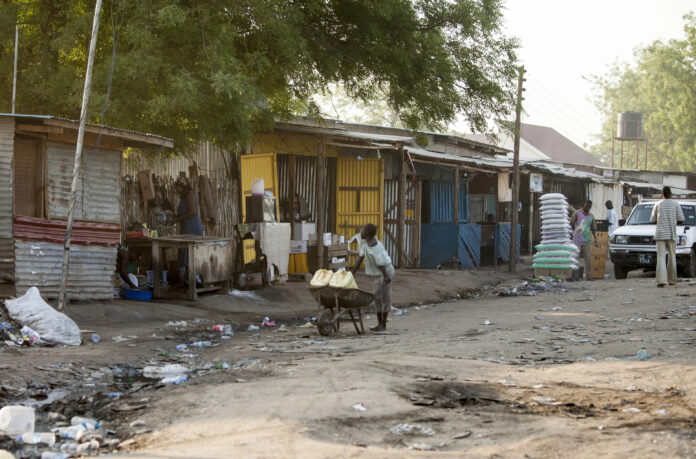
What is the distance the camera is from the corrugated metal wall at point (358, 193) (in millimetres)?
19203

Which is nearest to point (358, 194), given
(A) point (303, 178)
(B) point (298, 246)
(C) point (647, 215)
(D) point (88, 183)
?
Result: (A) point (303, 178)

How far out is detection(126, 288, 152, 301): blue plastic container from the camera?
13.0 metres

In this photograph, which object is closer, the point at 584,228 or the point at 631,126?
the point at 584,228

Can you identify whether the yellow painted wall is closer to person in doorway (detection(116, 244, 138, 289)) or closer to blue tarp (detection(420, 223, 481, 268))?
blue tarp (detection(420, 223, 481, 268))

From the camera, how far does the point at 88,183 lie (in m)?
12.1

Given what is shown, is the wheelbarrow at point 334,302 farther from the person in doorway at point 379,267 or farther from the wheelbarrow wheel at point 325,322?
the person in doorway at point 379,267

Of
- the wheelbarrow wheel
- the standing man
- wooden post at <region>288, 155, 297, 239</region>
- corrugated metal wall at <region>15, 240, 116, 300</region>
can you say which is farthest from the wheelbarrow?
the standing man

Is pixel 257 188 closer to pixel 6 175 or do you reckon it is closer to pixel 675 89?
pixel 6 175

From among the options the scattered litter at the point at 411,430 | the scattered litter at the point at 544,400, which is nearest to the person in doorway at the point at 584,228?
the scattered litter at the point at 544,400

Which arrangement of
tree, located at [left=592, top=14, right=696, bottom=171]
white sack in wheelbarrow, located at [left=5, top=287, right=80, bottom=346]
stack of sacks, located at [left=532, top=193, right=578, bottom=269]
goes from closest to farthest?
white sack in wheelbarrow, located at [left=5, top=287, right=80, bottom=346]
stack of sacks, located at [left=532, top=193, right=578, bottom=269]
tree, located at [left=592, top=14, right=696, bottom=171]

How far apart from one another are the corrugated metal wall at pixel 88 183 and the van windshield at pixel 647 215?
12.3 meters

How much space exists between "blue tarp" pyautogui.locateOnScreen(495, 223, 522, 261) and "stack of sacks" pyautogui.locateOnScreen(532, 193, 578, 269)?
403 centimetres

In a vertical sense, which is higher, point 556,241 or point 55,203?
point 55,203

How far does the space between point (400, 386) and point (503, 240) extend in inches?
710
